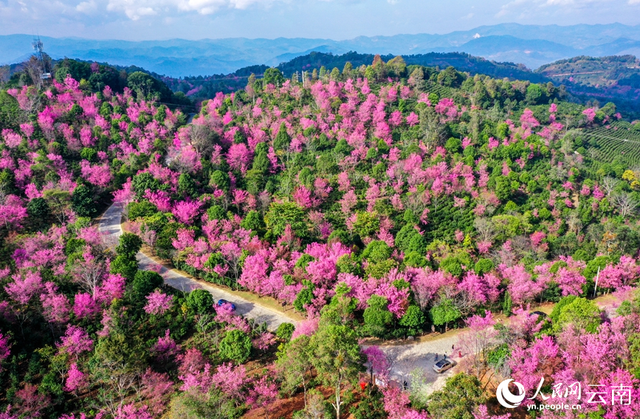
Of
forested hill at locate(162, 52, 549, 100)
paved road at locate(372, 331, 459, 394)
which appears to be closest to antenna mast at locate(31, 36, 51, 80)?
forested hill at locate(162, 52, 549, 100)

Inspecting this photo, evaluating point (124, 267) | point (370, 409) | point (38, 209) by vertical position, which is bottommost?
point (370, 409)

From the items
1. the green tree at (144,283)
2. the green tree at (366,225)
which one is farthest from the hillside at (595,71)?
the green tree at (144,283)

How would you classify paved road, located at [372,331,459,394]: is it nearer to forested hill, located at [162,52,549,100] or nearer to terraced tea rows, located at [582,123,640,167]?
terraced tea rows, located at [582,123,640,167]

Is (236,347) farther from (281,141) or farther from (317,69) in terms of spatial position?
(317,69)

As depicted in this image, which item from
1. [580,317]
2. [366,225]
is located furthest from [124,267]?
[580,317]

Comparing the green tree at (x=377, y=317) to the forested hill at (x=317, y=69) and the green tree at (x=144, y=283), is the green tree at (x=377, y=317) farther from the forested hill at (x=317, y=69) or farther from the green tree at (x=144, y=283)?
the forested hill at (x=317, y=69)
